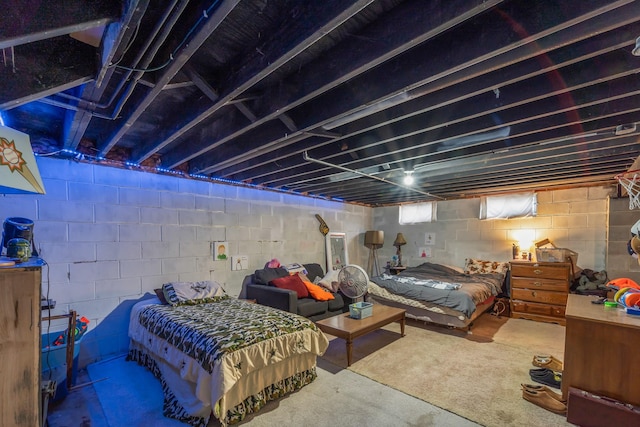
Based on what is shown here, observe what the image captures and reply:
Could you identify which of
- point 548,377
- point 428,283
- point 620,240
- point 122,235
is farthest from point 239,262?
point 620,240

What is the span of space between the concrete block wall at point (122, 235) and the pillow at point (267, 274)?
0.79 feet

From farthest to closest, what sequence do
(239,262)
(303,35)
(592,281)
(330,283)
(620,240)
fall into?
(330,283) → (239,262) → (592,281) → (620,240) → (303,35)

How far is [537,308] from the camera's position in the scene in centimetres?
452

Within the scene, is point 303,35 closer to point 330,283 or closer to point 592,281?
point 330,283

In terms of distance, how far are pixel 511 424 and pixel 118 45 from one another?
328 cm

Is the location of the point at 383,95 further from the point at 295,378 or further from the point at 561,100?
the point at 295,378

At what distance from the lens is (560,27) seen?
1.18 meters

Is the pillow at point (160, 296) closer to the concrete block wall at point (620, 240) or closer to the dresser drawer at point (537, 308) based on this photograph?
the dresser drawer at point (537, 308)

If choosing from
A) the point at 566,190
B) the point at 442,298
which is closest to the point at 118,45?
the point at 442,298

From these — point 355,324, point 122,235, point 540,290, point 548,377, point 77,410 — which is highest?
point 122,235

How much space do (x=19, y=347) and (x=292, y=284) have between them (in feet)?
10.1

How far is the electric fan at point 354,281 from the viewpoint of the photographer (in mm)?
3264

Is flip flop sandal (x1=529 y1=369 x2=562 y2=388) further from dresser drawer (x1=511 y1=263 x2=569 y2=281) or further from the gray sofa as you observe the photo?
the gray sofa

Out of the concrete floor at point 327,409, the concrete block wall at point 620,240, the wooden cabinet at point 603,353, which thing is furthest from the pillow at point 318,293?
the concrete block wall at point 620,240
